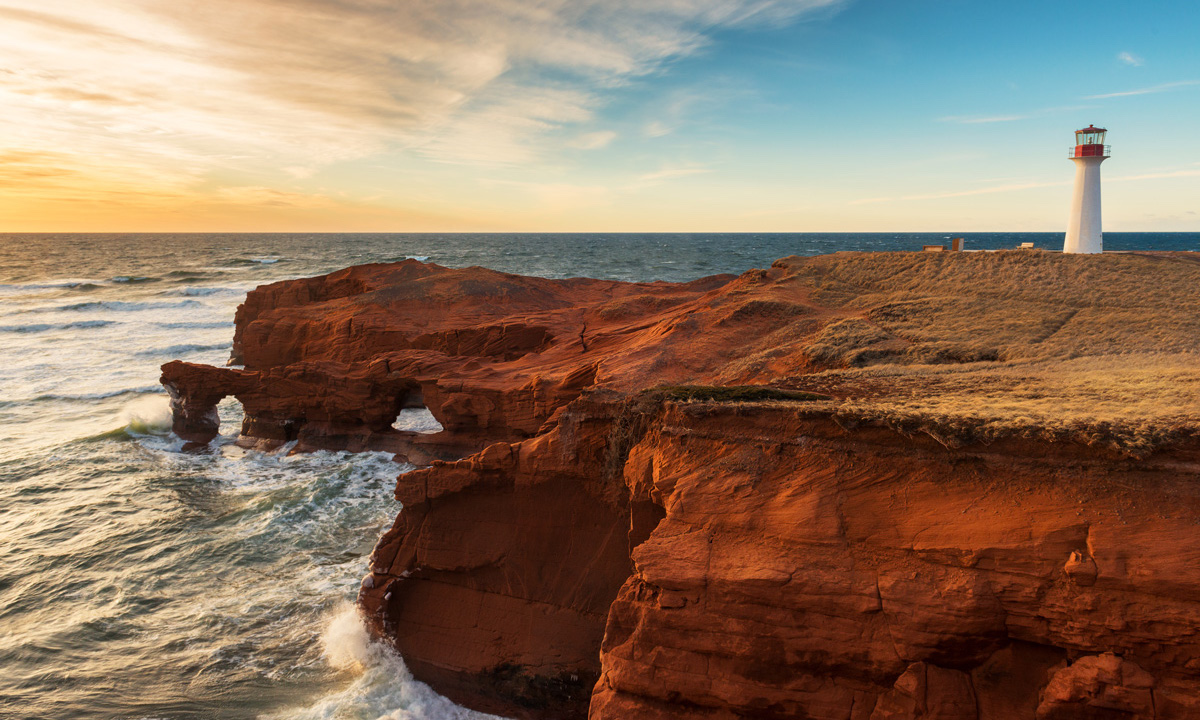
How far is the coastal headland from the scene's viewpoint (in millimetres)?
6215

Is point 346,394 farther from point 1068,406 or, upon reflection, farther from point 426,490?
point 1068,406

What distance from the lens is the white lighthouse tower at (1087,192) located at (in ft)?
75.5

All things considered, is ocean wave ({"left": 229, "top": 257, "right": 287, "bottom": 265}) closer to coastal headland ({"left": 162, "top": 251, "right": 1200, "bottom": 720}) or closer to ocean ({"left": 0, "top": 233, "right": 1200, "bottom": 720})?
ocean ({"left": 0, "top": 233, "right": 1200, "bottom": 720})

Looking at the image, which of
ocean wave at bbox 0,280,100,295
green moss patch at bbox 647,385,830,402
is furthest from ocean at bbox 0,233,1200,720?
ocean wave at bbox 0,280,100,295

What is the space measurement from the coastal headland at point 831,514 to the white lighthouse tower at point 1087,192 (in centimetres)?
613

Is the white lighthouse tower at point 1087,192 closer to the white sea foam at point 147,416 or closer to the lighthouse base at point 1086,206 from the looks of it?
the lighthouse base at point 1086,206

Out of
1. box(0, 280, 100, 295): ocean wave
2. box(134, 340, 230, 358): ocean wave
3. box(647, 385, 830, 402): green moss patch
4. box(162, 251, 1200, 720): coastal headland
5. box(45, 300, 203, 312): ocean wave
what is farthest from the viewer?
box(0, 280, 100, 295): ocean wave

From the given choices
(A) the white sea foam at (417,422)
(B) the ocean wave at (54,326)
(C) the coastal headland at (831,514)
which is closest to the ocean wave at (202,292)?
(B) the ocean wave at (54,326)

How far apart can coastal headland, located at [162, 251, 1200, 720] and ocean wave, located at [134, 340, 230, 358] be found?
76.1ft

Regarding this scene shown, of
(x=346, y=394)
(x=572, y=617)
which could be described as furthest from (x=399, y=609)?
(x=346, y=394)

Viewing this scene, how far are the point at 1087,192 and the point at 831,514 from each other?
23.5m

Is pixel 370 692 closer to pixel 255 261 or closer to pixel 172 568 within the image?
pixel 172 568

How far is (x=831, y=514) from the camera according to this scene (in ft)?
23.4

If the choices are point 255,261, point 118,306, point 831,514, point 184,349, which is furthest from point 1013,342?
point 255,261
